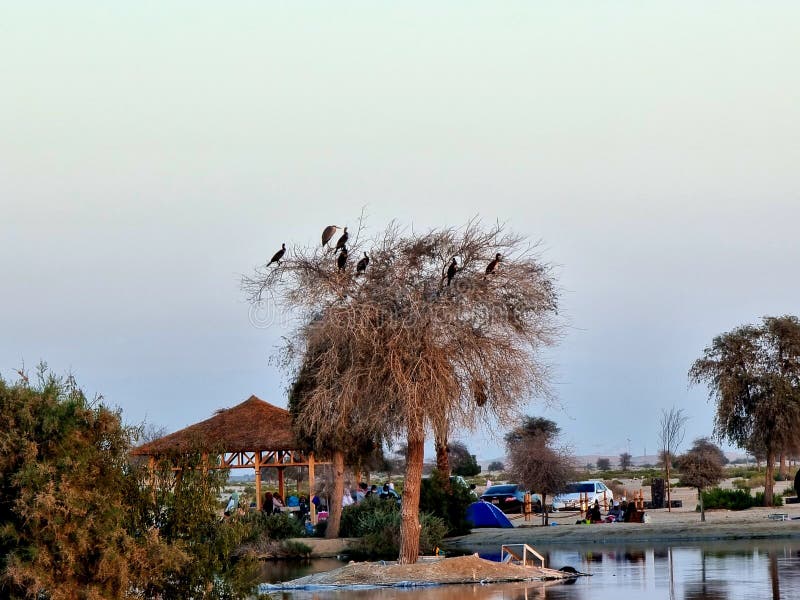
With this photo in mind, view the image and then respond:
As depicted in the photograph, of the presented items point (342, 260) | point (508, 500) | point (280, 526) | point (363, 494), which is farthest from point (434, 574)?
point (508, 500)

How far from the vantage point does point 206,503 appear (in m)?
Result: 18.1

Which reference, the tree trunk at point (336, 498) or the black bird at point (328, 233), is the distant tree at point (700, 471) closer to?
the tree trunk at point (336, 498)

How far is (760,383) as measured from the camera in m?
46.5

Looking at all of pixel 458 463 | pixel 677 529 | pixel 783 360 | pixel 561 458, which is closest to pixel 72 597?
pixel 677 529

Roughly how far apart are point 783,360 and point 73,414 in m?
34.8

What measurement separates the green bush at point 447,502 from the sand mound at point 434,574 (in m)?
13.0

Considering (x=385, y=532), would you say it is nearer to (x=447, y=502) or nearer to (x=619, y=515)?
(x=447, y=502)

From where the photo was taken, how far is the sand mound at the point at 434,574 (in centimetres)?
2670

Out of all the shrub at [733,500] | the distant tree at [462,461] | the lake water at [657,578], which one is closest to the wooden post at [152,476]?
the lake water at [657,578]

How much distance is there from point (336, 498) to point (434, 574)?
13.1 metres

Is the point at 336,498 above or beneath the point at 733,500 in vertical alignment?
above

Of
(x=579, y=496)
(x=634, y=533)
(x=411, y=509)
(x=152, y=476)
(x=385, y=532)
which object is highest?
(x=152, y=476)

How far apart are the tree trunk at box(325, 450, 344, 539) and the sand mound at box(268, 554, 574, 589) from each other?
11460 mm

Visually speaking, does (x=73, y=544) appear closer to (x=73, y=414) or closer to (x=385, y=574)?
(x=73, y=414)
